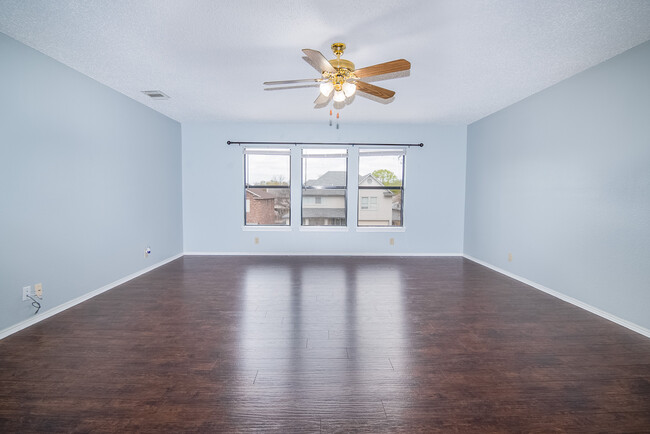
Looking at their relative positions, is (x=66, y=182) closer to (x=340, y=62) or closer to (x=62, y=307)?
(x=62, y=307)

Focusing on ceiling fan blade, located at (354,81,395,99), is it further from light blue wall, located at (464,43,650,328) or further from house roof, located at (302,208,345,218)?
house roof, located at (302,208,345,218)

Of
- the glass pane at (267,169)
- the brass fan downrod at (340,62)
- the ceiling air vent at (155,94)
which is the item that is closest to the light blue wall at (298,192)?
the glass pane at (267,169)

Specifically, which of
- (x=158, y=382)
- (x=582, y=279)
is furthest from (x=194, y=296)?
(x=582, y=279)

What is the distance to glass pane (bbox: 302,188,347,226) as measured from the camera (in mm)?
5445

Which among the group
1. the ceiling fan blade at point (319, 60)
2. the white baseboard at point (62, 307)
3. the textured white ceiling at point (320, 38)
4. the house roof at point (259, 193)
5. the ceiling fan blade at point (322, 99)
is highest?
the textured white ceiling at point (320, 38)

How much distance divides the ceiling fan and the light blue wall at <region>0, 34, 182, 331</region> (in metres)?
2.07

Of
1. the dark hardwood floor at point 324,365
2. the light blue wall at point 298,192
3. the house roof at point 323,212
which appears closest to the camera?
the dark hardwood floor at point 324,365

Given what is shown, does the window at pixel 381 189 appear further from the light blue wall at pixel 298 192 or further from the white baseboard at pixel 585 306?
the white baseboard at pixel 585 306

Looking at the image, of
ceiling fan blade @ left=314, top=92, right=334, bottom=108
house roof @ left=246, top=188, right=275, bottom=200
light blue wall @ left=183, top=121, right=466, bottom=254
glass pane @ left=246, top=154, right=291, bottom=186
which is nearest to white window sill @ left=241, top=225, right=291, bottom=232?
light blue wall @ left=183, top=121, right=466, bottom=254

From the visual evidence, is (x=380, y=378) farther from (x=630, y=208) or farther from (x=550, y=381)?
(x=630, y=208)

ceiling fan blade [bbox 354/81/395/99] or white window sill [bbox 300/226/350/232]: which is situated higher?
ceiling fan blade [bbox 354/81/395/99]

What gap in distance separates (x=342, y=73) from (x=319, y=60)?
29 cm

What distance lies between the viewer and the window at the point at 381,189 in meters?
5.40

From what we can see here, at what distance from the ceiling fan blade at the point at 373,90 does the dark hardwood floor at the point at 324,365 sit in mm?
2039
